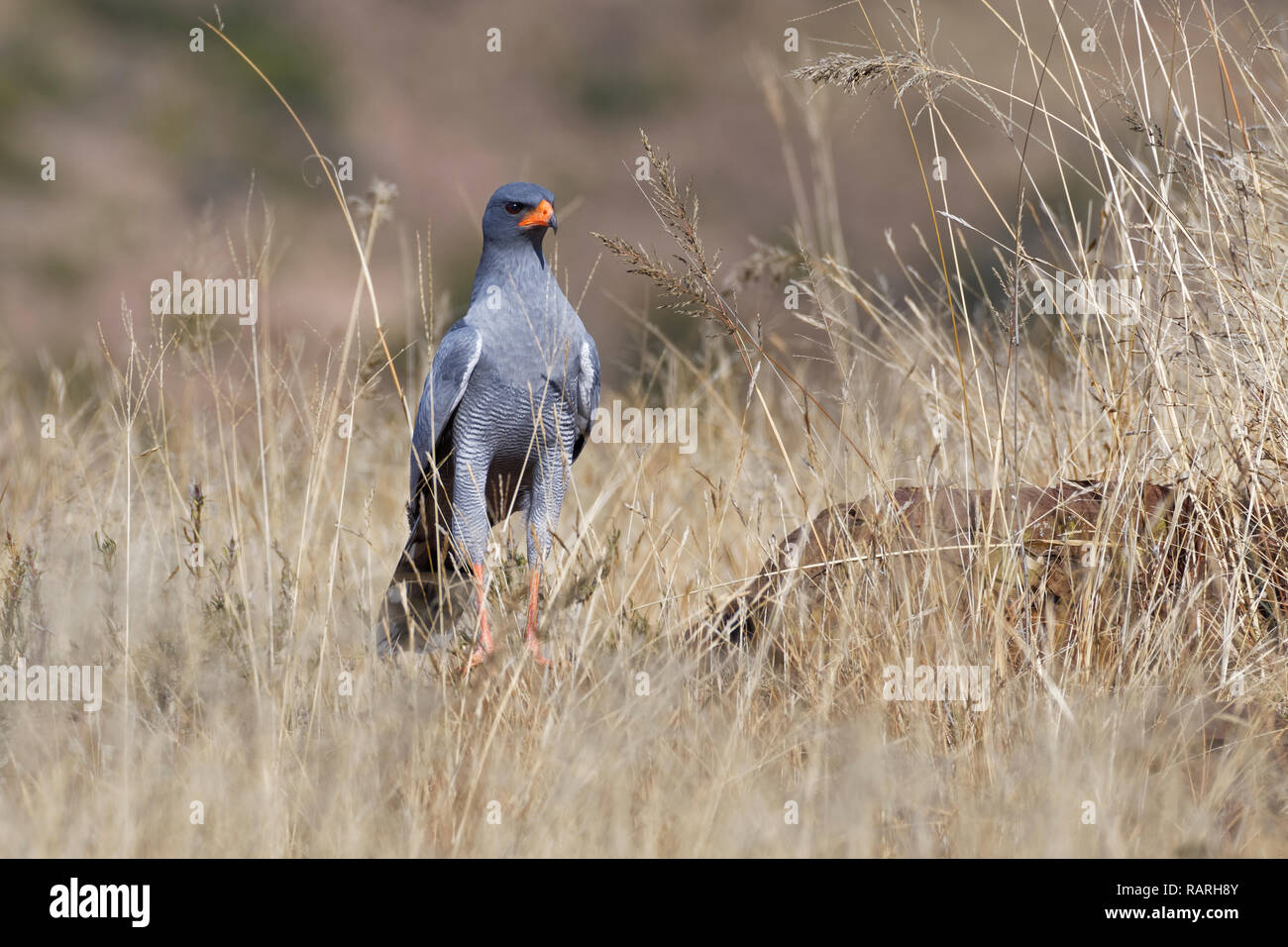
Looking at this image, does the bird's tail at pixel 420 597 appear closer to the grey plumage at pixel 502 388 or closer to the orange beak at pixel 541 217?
the grey plumage at pixel 502 388

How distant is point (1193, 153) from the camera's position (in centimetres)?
302

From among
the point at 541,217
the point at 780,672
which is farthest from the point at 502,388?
the point at 780,672

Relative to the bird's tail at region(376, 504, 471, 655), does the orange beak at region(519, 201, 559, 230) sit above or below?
above

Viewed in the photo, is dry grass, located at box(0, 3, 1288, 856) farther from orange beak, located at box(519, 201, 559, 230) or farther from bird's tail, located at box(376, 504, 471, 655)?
orange beak, located at box(519, 201, 559, 230)

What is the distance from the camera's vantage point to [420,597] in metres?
3.77

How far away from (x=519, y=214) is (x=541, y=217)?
0.10 metres

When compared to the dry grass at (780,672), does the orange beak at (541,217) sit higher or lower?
higher

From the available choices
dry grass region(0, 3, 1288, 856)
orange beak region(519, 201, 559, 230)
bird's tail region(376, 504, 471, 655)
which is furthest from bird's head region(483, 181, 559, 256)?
bird's tail region(376, 504, 471, 655)

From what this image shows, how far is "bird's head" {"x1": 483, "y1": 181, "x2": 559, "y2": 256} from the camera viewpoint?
371 cm

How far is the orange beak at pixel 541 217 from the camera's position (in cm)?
367

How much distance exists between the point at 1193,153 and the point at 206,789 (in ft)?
8.46

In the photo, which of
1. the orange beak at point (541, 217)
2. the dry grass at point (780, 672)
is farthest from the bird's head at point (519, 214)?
the dry grass at point (780, 672)
